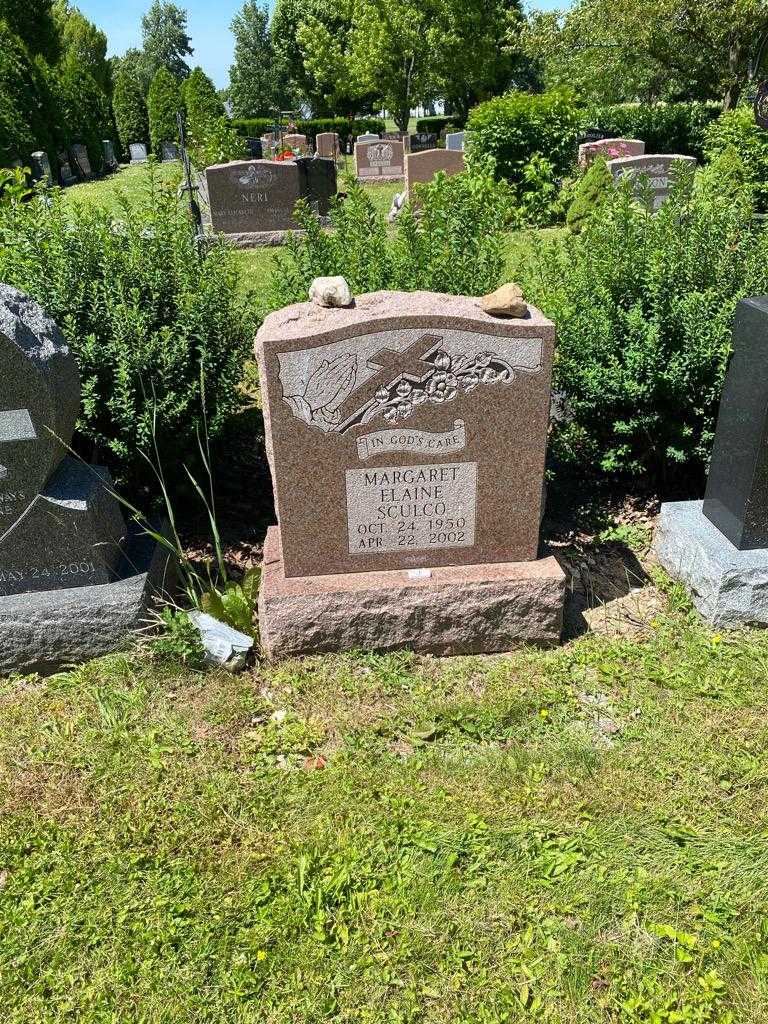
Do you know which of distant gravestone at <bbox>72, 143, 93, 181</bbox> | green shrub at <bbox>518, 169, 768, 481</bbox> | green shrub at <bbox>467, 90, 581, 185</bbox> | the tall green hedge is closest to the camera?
green shrub at <bbox>518, 169, 768, 481</bbox>

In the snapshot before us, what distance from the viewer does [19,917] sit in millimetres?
2529

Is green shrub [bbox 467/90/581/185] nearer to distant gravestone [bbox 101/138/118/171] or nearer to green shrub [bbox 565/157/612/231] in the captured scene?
green shrub [bbox 565/157/612/231]

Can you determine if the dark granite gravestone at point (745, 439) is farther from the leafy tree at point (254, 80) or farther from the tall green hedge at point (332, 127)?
the leafy tree at point (254, 80)

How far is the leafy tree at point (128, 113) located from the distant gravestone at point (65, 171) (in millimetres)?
8135

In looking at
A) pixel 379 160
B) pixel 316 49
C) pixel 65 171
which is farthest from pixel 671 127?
pixel 316 49

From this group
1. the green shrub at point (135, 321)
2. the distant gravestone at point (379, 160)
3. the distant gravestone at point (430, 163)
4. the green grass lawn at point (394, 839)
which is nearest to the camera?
the green grass lawn at point (394, 839)

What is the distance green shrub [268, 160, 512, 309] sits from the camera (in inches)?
178

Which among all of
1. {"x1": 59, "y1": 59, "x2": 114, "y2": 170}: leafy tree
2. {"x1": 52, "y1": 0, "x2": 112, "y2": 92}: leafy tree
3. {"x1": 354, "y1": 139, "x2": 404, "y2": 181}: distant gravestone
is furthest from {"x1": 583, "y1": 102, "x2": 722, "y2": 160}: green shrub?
{"x1": 52, "y1": 0, "x2": 112, "y2": 92}: leafy tree

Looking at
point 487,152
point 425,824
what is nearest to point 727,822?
point 425,824

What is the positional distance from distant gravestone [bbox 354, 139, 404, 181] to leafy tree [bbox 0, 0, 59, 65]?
1575cm

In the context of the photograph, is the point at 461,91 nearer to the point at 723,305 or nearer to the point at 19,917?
the point at 723,305

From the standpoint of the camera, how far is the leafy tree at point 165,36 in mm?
77562

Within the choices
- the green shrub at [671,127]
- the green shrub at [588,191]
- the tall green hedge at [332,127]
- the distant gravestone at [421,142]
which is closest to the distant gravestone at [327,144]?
the distant gravestone at [421,142]

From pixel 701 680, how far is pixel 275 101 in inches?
2076
